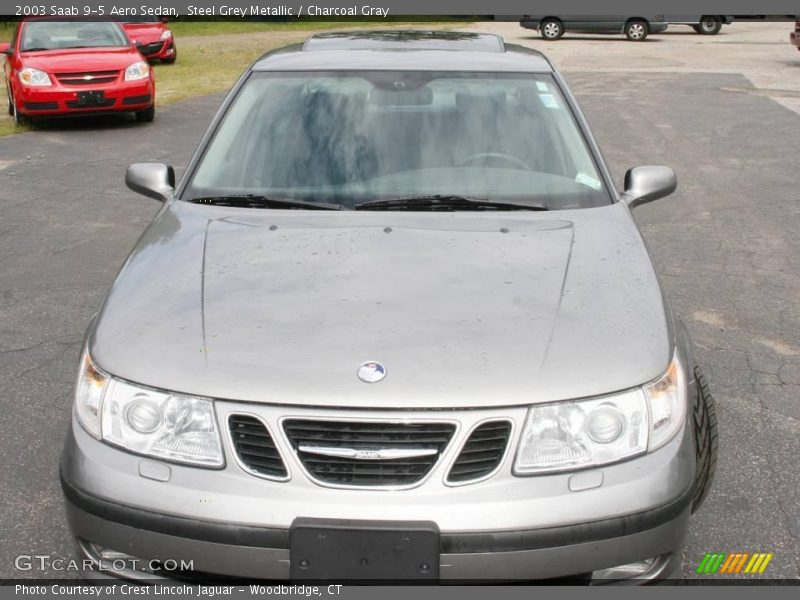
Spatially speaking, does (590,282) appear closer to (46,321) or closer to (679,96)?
(46,321)

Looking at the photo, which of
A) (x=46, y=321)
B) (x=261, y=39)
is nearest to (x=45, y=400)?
(x=46, y=321)

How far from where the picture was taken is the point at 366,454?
2.45 metres

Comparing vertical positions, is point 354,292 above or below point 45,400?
above

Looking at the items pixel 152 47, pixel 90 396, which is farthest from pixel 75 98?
pixel 90 396

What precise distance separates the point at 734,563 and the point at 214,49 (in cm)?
2639

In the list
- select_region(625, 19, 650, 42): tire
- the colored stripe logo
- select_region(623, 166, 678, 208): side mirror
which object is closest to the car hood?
select_region(623, 166, 678, 208): side mirror

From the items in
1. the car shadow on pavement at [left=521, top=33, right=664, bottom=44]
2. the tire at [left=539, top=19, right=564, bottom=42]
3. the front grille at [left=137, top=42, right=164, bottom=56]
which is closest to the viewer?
the front grille at [left=137, top=42, right=164, bottom=56]

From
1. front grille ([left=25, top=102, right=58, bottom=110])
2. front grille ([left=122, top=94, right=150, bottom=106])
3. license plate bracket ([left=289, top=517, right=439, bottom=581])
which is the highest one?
license plate bracket ([left=289, top=517, right=439, bottom=581])

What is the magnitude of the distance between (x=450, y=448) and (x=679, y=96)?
15.1 m

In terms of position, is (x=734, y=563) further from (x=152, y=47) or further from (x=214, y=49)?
(x=214, y=49)

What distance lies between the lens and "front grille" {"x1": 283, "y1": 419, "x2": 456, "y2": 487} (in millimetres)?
2447

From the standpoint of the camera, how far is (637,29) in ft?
102

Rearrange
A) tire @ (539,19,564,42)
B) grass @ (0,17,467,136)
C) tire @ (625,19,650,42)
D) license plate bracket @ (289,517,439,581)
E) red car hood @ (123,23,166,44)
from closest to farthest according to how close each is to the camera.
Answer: license plate bracket @ (289,517,439,581), grass @ (0,17,467,136), red car hood @ (123,23,166,44), tire @ (625,19,650,42), tire @ (539,19,564,42)

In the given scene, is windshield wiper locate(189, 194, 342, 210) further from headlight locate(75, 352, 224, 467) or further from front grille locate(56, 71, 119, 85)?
front grille locate(56, 71, 119, 85)
